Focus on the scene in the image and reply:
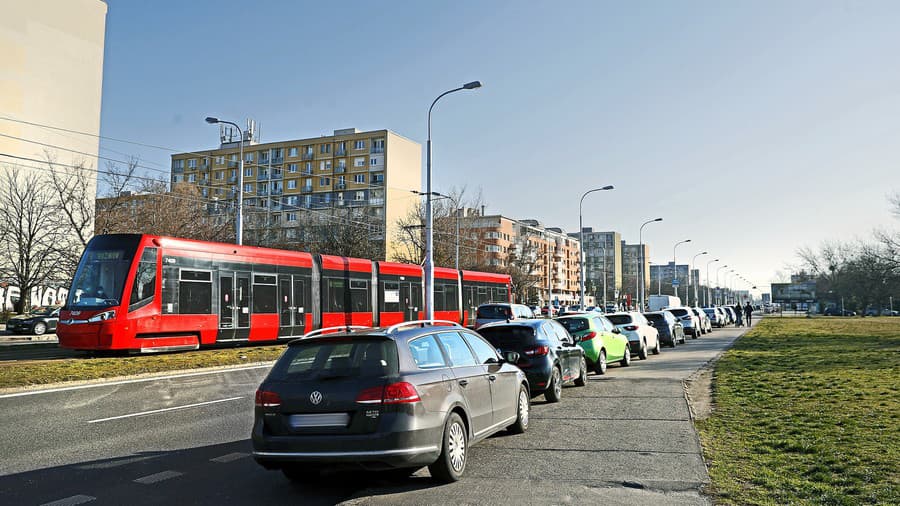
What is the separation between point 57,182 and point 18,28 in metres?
20.6

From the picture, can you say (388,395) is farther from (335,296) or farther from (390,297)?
(390,297)

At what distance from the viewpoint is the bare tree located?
4428 centimetres

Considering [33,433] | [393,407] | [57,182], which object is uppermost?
[57,182]

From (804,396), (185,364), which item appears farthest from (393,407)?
(185,364)

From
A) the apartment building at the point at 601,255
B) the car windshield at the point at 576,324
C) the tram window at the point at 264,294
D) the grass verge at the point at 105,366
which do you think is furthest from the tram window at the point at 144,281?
the apartment building at the point at 601,255

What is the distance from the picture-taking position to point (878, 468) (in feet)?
21.4

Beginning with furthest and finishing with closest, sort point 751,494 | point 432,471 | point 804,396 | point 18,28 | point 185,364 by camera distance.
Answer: point 18,28, point 185,364, point 804,396, point 432,471, point 751,494

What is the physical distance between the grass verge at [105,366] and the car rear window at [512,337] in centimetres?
885

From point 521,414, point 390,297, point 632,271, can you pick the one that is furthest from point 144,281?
point 632,271

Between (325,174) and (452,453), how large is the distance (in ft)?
294

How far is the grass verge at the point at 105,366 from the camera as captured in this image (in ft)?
47.4

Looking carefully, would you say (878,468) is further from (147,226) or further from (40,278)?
(40,278)

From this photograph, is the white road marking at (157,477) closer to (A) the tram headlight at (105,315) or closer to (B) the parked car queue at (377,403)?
(B) the parked car queue at (377,403)

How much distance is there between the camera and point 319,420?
6.11 metres
